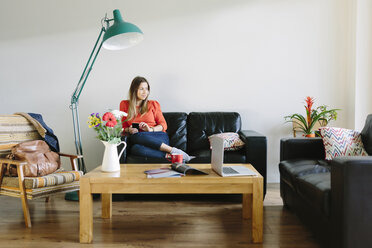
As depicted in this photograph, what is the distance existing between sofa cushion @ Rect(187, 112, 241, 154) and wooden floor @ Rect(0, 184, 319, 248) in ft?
2.19

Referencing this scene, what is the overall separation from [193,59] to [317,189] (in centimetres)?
239

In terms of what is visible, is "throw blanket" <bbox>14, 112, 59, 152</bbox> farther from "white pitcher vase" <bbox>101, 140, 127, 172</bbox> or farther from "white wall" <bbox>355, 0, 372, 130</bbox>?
"white wall" <bbox>355, 0, 372, 130</bbox>

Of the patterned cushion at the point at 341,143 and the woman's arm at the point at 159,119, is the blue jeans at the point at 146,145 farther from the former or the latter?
the patterned cushion at the point at 341,143

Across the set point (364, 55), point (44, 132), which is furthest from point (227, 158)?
point (364, 55)

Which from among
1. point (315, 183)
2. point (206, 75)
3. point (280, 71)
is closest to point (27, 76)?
point (206, 75)

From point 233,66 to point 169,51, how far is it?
2.57 feet

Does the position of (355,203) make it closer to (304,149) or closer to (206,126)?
(304,149)

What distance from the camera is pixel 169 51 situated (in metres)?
3.81

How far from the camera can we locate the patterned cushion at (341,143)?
2.50 m

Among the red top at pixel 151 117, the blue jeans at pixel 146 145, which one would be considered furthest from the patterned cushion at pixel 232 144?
the red top at pixel 151 117

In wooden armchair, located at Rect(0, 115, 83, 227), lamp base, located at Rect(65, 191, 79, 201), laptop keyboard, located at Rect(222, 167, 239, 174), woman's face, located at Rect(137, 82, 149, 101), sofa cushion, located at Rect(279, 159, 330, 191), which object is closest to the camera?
laptop keyboard, located at Rect(222, 167, 239, 174)

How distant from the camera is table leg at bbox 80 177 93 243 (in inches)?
78.4

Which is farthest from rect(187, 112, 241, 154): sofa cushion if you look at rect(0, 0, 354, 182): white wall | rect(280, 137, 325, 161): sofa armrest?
rect(280, 137, 325, 161): sofa armrest

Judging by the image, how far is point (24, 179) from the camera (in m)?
2.39
